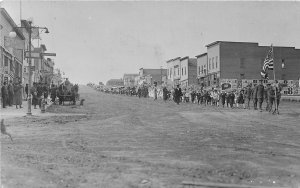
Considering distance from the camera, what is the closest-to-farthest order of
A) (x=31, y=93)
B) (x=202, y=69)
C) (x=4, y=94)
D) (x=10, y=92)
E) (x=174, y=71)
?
(x=4, y=94)
(x=10, y=92)
(x=31, y=93)
(x=202, y=69)
(x=174, y=71)

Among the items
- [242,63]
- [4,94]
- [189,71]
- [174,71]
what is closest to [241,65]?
[242,63]

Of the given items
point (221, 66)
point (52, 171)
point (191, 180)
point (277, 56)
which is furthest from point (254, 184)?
point (277, 56)

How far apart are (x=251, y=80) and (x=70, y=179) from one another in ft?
200

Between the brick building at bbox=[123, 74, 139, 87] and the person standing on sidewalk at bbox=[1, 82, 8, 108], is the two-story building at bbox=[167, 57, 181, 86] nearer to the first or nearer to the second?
the brick building at bbox=[123, 74, 139, 87]

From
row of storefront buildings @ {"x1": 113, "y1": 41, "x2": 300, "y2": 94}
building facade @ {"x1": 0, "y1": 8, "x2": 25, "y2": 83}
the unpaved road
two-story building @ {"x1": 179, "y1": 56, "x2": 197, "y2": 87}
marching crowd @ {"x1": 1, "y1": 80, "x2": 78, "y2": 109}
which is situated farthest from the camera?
two-story building @ {"x1": 179, "y1": 56, "x2": 197, "y2": 87}

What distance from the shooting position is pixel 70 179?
6.91 m

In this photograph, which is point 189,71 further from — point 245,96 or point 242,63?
point 245,96

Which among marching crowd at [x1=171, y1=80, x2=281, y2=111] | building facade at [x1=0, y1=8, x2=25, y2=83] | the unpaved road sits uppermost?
building facade at [x1=0, y1=8, x2=25, y2=83]

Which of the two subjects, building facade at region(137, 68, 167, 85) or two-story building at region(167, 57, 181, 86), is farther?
building facade at region(137, 68, 167, 85)

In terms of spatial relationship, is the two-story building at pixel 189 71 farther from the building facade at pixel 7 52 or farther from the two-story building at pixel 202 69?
the building facade at pixel 7 52

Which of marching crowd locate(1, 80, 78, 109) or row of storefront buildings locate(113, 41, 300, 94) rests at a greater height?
row of storefront buildings locate(113, 41, 300, 94)

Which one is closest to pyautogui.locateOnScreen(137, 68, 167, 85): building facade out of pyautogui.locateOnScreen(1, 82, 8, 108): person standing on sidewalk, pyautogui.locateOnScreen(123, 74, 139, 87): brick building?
pyautogui.locateOnScreen(123, 74, 139, 87): brick building

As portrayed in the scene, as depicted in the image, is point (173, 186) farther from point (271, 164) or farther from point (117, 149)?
point (117, 149)

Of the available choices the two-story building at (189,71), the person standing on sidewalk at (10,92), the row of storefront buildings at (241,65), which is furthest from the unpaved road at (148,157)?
the two-story building at (189,71)
